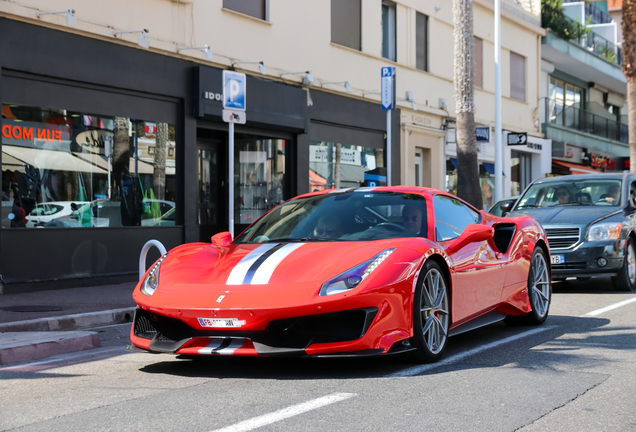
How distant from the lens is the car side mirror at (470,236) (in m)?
6.23

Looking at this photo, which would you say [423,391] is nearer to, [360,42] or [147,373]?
[147,373]

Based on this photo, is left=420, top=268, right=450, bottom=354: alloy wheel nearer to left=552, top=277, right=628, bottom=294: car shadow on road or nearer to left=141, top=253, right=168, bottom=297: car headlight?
left=141, top=253, right=168, bottom=297: car headlight

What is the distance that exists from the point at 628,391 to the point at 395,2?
17143 mm

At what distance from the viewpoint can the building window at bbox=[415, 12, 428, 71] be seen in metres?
21.8

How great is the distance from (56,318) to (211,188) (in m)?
7.63

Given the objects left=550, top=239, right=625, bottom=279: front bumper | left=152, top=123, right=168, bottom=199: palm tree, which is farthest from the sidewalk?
left=550, top=239, right=625, bottom=279: front bumper

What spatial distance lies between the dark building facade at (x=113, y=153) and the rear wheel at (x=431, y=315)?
7.23 meters

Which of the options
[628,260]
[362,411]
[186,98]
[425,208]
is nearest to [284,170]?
[186,98]

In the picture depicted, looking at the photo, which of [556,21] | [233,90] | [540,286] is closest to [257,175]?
[233,90]

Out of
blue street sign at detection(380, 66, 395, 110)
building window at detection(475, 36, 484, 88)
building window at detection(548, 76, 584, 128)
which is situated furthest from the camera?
building window at detection(548, 76, 584, 128)

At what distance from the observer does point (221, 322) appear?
16.6 feet

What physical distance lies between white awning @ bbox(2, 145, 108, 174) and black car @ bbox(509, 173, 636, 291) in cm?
667

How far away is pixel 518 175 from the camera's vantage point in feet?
95.0

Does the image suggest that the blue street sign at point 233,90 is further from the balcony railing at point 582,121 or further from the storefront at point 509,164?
the balcony railing at point 582,121
